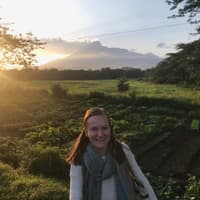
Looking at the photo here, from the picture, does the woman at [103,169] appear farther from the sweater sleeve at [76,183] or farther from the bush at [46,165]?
the bush at [46,165]

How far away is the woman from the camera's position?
11.1 ft

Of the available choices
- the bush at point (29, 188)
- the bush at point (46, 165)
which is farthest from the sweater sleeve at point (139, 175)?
the bush at point (46, 165)

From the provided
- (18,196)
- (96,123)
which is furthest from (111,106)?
(96,123)

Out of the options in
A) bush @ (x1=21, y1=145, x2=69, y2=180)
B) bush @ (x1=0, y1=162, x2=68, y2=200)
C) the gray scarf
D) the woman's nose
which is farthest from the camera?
bush @ (x1=21, y1=145, x2=69, y2=180)

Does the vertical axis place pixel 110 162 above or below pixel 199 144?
above

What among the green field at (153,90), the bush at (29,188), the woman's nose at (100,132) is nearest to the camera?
the woman's nose at (100,132)

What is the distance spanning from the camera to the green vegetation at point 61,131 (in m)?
8.11

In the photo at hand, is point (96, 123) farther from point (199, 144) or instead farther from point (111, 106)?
point (111, 106)

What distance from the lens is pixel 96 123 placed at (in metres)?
3.53

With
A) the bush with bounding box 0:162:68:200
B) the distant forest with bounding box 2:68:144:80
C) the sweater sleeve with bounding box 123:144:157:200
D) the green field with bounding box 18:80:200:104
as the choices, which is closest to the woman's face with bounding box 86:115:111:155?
the sweater sleeve with bounding box 123:144:157:200

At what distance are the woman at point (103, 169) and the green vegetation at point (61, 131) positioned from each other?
364 cm

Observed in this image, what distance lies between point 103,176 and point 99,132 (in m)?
0.37

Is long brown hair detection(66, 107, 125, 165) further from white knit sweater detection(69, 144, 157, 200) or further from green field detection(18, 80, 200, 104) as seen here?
green field detection(18, 80, 200, 104)

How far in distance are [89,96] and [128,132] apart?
14944 millimetres
